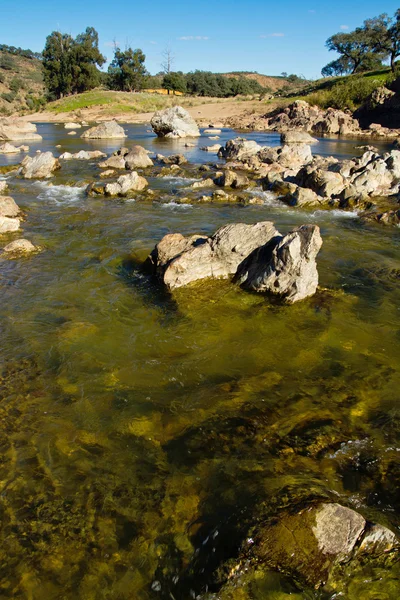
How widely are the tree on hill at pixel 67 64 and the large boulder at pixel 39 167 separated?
76.8m

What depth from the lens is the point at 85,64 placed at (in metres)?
88.6

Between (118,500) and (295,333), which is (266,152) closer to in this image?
(295,333)

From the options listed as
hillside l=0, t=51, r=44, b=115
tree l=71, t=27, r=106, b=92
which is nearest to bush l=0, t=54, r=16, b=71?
hillside l=0, t=51, r=44, b=115

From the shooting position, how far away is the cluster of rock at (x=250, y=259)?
32.6ft

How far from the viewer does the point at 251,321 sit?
9.23 m

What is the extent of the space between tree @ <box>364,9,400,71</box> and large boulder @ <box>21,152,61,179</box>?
8030cm

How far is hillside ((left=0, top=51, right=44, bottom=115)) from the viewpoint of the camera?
88856 millimetres

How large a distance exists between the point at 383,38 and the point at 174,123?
65.4 m

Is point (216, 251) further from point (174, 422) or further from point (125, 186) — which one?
point (125, 186)

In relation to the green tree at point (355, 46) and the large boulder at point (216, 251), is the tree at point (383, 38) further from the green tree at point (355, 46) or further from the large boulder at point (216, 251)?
the large boulder at point (216, 251)

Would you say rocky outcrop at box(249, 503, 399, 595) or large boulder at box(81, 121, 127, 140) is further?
large boulder at box(81, 121, 127, 140)

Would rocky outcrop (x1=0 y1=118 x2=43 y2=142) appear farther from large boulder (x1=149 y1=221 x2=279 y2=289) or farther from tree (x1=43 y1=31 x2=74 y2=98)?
tree (x1=43 y1=31 x2=74 y2=98)

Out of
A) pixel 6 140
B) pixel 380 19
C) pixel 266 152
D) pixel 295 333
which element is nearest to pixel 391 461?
pixel 295 333

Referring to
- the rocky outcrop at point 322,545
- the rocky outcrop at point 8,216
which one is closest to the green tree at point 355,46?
the rocky outcrop at point 8,216
